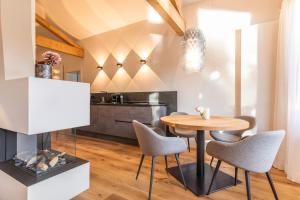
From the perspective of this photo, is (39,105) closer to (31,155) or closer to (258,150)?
(31,155)

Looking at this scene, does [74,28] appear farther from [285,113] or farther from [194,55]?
[285,113]

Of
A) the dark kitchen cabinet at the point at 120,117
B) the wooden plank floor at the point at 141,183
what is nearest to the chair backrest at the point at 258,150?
the wooden plank floor at the point at 141,183

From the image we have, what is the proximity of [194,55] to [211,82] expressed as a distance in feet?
2.06

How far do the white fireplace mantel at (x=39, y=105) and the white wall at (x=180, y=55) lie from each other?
2466 mm

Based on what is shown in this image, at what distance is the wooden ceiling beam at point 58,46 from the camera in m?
4.80

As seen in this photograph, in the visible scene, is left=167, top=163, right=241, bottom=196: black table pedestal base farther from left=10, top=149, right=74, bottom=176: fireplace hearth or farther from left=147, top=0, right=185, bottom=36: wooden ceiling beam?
left=147, top=0, right=185, bottom=36: wooden ceiling beam

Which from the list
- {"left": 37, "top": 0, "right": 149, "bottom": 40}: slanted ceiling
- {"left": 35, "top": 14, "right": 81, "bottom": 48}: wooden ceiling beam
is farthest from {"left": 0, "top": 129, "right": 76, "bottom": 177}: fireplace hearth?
{"left": 35, "top": 14, "right": 81, "bottom": 48}: wooden ceiling beam

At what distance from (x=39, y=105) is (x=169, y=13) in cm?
247

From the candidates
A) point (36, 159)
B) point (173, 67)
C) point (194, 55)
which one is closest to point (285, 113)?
point (194, 55)

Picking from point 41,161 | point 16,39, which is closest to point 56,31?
point 16,39

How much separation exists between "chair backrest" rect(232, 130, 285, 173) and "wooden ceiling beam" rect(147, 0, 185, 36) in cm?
230

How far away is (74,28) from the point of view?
17.4ft

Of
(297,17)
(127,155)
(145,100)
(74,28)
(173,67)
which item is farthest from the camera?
(74,28)

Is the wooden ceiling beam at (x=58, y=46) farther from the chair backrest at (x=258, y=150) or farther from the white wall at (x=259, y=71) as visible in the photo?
the chair backrest at (x=258, y=150)
